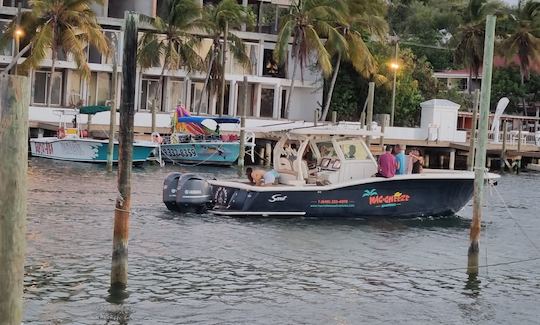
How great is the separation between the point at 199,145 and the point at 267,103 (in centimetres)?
2227

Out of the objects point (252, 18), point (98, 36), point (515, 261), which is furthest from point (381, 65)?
point (515, 261)

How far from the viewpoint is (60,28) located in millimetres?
53812

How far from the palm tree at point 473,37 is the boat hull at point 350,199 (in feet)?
154

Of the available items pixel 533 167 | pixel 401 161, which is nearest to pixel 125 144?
pixel 401 161

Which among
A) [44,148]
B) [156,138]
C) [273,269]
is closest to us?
[273,269]

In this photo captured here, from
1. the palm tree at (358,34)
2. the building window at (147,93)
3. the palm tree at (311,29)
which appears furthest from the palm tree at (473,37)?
the building window at (147,93)

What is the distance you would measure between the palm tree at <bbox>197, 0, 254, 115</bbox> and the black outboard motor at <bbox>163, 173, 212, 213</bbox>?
1285 inches

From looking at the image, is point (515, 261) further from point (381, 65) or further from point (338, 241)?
point (381, 65)

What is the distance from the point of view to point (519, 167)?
188 ft

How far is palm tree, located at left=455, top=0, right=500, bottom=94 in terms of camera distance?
2872 inches

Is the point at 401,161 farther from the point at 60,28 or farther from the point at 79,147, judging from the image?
the point at 60,28

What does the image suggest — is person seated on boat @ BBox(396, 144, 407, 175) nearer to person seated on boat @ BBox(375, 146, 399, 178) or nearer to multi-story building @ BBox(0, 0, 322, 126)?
person seated on boat @ BBox(375, 146, 399, 178)

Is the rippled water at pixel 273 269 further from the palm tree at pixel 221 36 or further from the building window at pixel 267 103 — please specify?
the building window at pixel 267 103

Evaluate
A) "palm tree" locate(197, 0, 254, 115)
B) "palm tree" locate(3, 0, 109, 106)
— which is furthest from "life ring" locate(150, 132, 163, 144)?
"palm tree" locate(197, 0, 254, 115)
